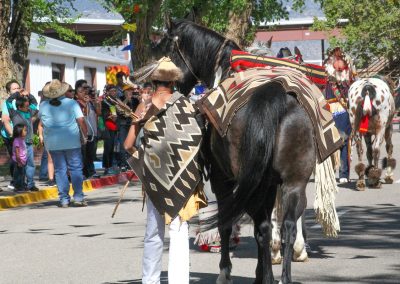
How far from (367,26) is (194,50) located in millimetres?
48128

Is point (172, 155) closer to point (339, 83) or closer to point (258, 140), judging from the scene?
point (258, 140)

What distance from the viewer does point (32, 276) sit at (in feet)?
32.5

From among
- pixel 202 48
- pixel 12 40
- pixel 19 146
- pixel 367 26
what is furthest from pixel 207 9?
pixel 367 26

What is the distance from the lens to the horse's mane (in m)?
9.39

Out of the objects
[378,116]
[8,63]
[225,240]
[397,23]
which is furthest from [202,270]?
[397,23]

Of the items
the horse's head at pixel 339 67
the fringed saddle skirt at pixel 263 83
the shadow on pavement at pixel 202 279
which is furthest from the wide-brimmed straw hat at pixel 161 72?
the horse's head at pixel 339 67

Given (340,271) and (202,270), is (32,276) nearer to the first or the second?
(202,270)

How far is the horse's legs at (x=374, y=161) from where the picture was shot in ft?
58.2

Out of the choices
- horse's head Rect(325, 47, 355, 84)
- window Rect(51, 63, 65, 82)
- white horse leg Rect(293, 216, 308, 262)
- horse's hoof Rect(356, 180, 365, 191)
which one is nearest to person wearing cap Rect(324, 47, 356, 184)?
horse's head Rect(325, 47, 355, 84)

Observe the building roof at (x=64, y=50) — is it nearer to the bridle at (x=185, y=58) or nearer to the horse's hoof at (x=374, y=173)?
the horse's hoof at (x=374, y=173)

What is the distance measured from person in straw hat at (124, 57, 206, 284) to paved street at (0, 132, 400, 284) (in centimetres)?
124

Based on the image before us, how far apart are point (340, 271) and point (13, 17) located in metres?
18.8

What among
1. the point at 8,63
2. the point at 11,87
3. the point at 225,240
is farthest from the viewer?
the point at 8,63

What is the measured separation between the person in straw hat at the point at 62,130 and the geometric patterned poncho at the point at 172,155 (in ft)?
29.2
